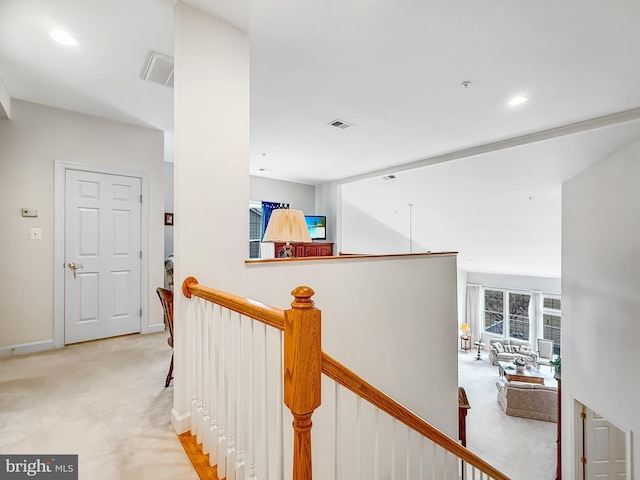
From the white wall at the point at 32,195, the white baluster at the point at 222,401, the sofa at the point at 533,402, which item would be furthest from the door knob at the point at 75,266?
the sofa at the point at 533,402

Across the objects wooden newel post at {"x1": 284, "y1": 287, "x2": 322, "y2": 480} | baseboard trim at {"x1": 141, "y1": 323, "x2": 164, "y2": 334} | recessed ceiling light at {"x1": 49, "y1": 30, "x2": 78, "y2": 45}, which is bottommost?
baseboard trim at {"x1": 141, "y1": 323, "x2": 164, "y2": 334}

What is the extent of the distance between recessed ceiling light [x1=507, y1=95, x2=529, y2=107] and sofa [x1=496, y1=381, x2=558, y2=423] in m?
6.56

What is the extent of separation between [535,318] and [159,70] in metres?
12.1

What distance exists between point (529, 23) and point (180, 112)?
7.53 ft

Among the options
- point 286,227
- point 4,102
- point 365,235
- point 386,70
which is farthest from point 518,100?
point 365,235

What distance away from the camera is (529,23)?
2064mm

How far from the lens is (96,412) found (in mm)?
2061

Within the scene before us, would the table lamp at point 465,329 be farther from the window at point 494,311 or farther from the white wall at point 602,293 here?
the white wall at point 602,293

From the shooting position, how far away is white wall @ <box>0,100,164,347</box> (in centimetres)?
312

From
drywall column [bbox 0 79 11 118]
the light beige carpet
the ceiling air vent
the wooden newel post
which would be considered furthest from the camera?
the ceiling air vent

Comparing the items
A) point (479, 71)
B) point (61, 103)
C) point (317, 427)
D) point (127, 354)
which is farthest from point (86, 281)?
point (479, 71)

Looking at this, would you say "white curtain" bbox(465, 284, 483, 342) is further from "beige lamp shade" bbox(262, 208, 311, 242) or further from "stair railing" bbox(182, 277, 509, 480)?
"beige lamp shade" bbox(262, 208, 311, 242)

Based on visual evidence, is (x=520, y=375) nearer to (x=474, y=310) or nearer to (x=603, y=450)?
(x=603, y=450)

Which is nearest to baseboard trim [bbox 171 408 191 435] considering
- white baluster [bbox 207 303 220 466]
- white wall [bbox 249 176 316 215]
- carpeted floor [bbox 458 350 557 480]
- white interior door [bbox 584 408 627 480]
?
white baluster [bbox 207 303 220 466]
